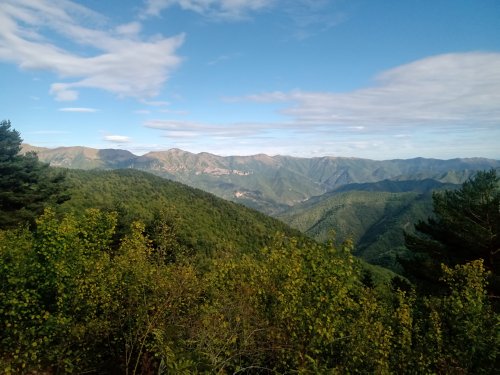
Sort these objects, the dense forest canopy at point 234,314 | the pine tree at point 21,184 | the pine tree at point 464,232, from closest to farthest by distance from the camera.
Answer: the dense forest canopy at point 234,314
the pine tree at point 464,232
the pine tree at point 21,184

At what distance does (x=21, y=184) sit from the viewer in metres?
44.6

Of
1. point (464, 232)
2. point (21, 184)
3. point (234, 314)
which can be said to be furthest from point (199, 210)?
point (234, 314)

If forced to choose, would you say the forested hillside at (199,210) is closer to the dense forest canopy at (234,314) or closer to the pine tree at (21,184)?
the pine tree at (21,184)

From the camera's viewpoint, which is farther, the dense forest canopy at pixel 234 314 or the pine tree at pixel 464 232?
the pine tree at pixel 464 232

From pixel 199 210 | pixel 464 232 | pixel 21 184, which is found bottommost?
pixel 199 210

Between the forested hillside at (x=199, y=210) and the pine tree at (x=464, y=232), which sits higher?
the pine tree at (x=464, y=232)

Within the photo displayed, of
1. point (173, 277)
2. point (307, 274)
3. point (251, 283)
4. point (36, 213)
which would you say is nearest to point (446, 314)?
point (307, 274)

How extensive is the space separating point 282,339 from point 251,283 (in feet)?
7.79

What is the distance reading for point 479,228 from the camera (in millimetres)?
27750

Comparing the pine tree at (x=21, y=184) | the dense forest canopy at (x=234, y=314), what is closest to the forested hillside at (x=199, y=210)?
the pine tree at (x=21, y=184)

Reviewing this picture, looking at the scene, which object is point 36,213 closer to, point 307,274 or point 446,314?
point 307,274

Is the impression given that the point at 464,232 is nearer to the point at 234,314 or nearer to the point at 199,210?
the point at 234,314

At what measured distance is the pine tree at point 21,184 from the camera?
41.4m

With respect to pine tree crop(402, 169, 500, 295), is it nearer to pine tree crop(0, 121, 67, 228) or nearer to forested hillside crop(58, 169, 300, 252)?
pine tree crop(0, 121, 67, 228)
